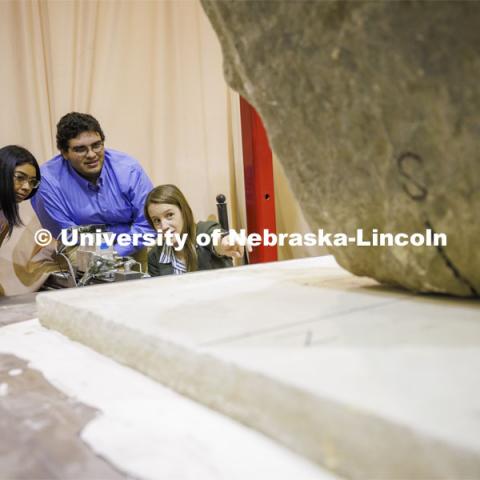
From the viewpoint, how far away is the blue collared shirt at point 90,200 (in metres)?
2.35

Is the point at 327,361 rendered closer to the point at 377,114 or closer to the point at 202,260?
the point at 377,114

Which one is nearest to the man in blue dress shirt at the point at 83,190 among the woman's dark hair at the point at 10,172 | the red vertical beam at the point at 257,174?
the woman's dark hair at the point at 10,172

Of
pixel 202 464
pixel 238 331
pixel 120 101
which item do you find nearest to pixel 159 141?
pixel 120 101

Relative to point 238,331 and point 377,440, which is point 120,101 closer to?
point 238,331

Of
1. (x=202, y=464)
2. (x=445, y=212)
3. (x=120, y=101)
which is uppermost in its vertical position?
(x=120, y=101)

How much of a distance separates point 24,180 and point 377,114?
188 cm

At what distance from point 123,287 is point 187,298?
310 millimetres

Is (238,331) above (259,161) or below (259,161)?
below

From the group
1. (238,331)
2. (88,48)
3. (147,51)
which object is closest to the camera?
(238,331)

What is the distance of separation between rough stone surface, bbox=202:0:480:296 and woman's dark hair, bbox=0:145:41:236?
158cm

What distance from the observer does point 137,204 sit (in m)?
2.46

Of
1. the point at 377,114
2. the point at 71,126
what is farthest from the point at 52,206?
the point at 377,114

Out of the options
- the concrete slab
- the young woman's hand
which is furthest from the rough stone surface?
the young woman's hand

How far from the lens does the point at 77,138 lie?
238 cm
